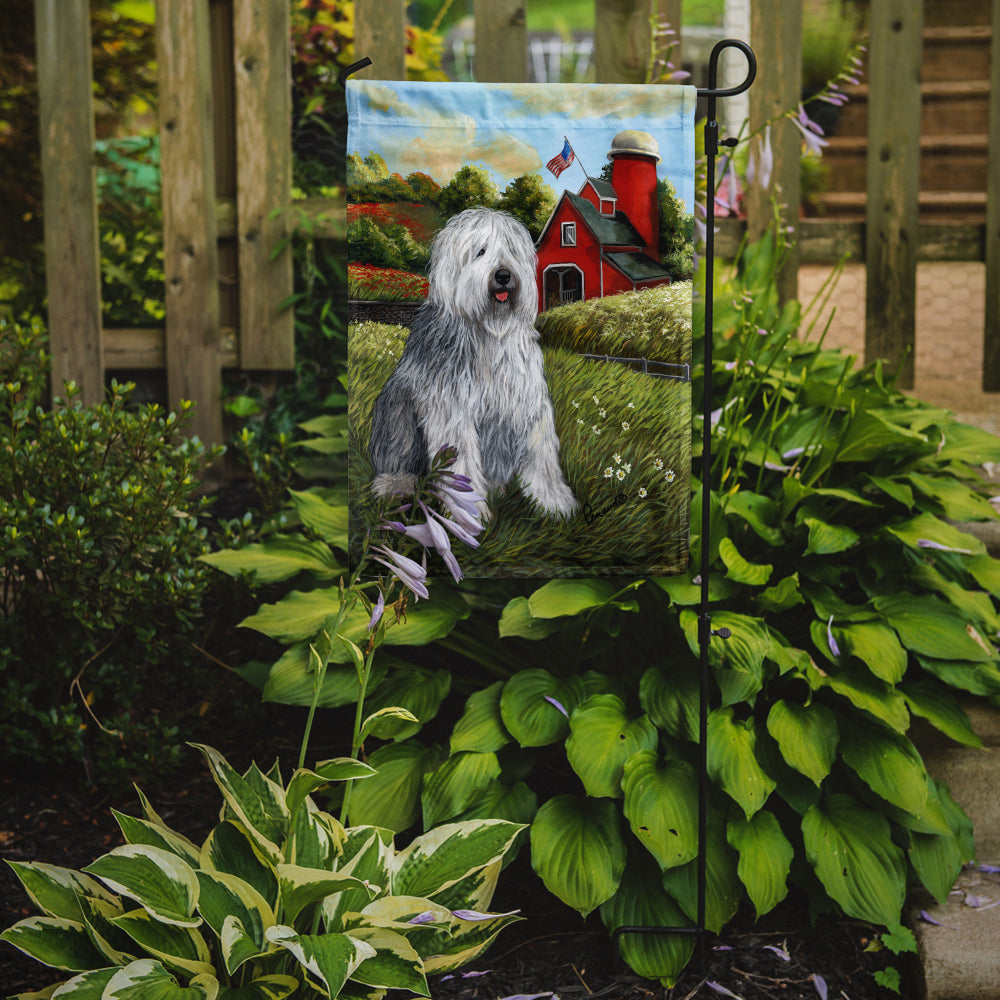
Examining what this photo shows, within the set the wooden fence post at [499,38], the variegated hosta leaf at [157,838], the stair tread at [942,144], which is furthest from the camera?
the stair tread at [942,144]

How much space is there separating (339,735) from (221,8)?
2.40 metres

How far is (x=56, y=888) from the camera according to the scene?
1.61 meters

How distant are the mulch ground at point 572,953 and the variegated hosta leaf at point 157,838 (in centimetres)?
38

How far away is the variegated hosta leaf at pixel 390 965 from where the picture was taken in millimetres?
1498

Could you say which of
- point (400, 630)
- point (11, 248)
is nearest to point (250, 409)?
point (11, 248)

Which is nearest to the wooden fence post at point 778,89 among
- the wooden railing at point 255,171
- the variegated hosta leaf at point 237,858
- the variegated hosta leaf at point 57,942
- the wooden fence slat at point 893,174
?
the wooden railing at point 255,171

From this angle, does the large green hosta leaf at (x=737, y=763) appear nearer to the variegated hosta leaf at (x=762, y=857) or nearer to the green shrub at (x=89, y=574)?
the variegated hosta leaf at (x=762, y=857)

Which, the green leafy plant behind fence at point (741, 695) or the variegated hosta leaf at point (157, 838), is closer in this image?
the variegated hosta leaf at point (157, 838)

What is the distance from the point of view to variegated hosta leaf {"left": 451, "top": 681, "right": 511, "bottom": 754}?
6.48 feet

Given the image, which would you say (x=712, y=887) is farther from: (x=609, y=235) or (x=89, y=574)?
(x=89, y=574)

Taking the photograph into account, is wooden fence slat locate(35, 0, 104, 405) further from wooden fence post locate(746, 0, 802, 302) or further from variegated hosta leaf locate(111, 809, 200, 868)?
wooden fence post locate(746, 0, 802, 302)

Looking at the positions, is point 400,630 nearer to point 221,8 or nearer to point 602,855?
point 602,855

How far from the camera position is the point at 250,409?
337 centimetres

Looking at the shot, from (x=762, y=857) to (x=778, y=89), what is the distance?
95.7 inches
